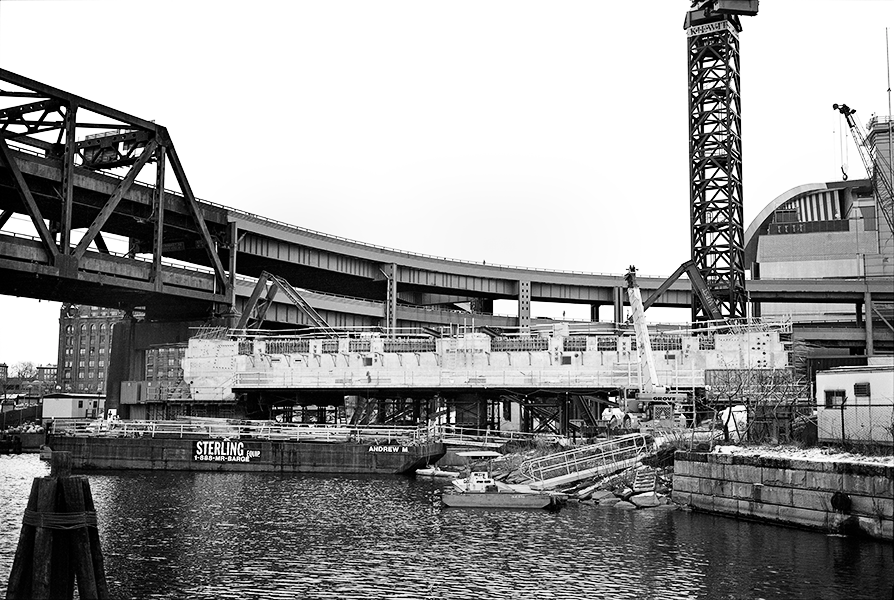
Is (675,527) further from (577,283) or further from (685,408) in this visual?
(577,283)

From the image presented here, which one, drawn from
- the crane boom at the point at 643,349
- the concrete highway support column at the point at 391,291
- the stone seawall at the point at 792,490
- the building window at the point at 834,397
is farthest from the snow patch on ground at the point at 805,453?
the concrete highway support column at the point at 391,291

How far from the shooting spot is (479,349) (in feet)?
260

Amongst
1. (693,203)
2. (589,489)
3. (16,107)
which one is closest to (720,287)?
(693,203)

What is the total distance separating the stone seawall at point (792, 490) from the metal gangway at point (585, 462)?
28.1 feet

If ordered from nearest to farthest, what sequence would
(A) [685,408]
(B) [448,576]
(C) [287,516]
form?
1. (B) [448,576]
2. (C) [287,516]
3. (A) [685,408]

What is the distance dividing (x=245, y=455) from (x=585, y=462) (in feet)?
91.7

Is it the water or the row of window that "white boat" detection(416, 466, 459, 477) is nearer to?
the water

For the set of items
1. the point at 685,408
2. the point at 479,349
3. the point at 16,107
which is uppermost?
the point at 16,107

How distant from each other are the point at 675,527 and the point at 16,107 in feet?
214

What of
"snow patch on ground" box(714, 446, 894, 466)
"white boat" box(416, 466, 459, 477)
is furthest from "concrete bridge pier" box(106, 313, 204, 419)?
"snow patch on ground" box(714, 446, 894, 466)

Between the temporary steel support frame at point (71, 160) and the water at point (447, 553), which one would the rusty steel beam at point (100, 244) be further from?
the water at point (447, 553)

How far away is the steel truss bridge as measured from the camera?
247 ft

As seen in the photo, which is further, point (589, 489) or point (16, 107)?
point (16, 107)

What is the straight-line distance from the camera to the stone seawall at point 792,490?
1288 inches
